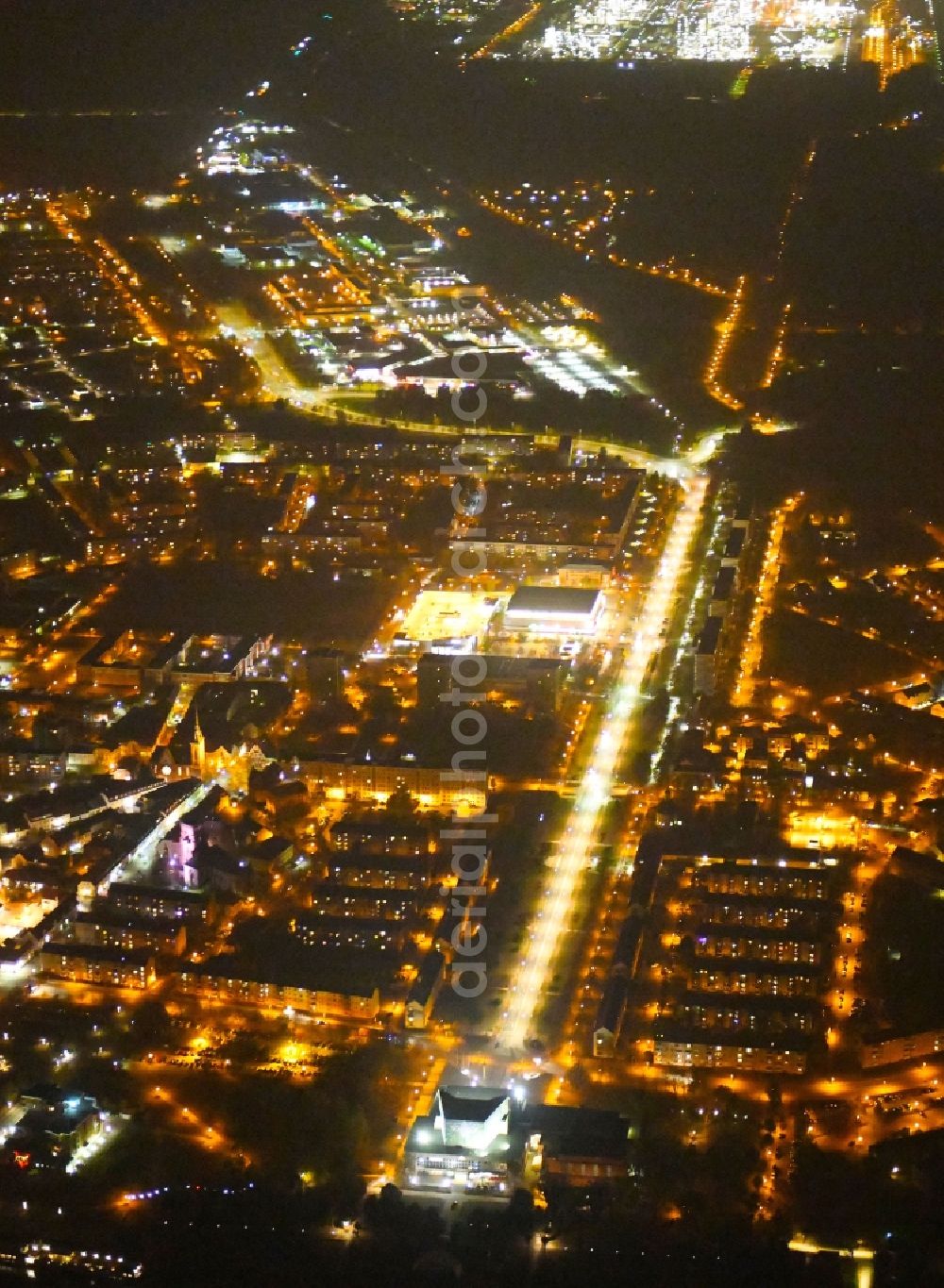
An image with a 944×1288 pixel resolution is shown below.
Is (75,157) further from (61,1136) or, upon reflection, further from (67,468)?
(61,1136)

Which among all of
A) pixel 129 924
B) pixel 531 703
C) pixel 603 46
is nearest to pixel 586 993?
pixel 129 924

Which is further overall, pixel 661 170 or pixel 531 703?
pixel 661 170

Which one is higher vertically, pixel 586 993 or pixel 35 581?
pixel 586 993

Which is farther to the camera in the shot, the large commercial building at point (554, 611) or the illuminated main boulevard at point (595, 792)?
the large commercial building at point (554, 611)

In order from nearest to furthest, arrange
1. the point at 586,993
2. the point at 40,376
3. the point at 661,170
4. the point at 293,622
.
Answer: the point at 586,993
the point at 293,622
the point at 40,376
the point at 661,170

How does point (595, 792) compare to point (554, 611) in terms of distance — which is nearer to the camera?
point (595, 792)

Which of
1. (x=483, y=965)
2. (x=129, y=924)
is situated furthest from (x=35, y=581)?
(x=483, y=965)

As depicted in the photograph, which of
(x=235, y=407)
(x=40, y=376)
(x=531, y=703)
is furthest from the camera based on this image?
(x=40, y=376)

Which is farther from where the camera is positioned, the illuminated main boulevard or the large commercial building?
the large commercial building
